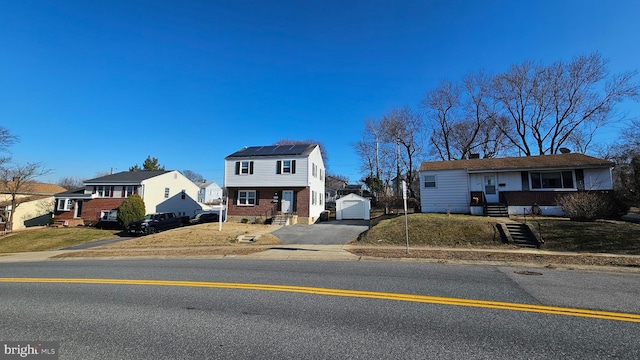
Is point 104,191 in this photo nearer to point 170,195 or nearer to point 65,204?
point 65,204

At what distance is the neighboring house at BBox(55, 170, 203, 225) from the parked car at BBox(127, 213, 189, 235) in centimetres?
665

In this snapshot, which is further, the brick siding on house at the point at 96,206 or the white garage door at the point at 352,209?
the brick siding on house at the point at 96,206

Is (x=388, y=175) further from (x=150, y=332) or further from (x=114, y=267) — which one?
(x=150, y=332)

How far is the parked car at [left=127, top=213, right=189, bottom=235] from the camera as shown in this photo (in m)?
25.1

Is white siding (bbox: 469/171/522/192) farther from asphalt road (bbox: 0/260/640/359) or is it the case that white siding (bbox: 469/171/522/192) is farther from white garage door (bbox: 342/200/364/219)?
asphalt road (bbox: 0/260/640/359)

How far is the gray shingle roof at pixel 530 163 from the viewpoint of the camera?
19797 millimetres

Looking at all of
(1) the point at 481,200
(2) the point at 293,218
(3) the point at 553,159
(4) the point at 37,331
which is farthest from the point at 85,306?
(3) the point at 553,159

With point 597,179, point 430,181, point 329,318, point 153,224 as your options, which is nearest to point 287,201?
point 153,224

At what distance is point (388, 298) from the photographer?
5.71 meters

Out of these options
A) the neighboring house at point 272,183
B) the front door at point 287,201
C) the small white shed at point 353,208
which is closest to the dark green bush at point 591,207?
the small white shed at point 353,208

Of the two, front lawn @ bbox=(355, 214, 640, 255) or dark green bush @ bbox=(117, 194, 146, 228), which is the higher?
dark green bush @ bbox=(117, 194, 146, 228)

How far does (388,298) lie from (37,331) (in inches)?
236

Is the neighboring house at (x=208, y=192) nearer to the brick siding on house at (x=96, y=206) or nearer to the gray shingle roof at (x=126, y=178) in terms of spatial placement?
the gray shingle roof at (x=126, y=178)

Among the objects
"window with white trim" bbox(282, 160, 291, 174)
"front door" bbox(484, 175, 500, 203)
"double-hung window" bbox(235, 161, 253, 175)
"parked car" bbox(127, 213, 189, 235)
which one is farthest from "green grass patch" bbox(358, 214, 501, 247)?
"parked car" bbox(127, 213, 189, 235)
